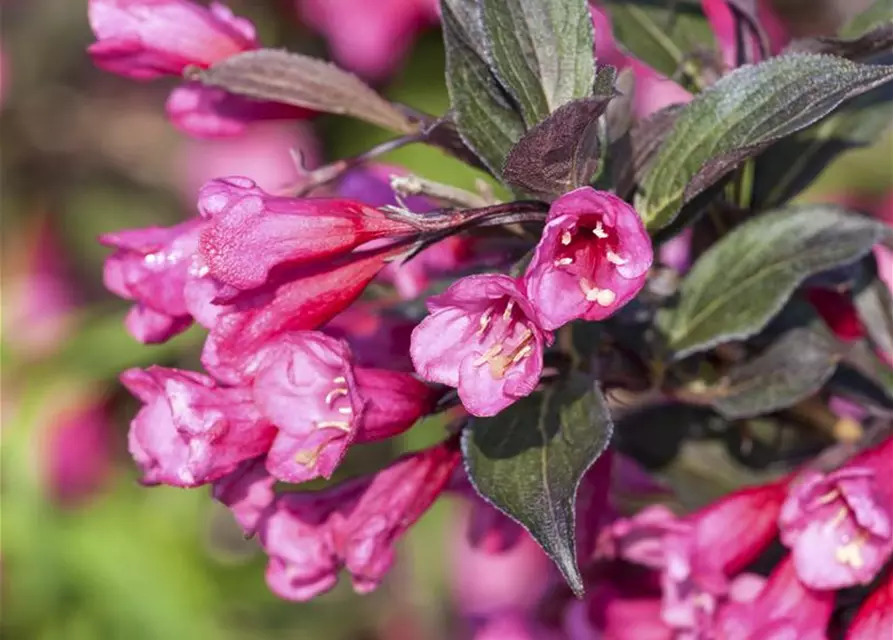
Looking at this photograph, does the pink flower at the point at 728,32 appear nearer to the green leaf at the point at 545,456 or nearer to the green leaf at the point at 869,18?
the green leaf at the point at 869,18

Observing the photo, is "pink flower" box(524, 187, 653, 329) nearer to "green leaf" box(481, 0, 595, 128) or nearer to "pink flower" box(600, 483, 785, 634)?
"green leaf" box(481, 0, 595, 128)

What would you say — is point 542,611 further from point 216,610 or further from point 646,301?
point 216,610

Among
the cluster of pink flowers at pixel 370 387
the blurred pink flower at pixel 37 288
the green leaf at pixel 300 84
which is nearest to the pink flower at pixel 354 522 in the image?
the cluster of pink flowers at pixel 370 387

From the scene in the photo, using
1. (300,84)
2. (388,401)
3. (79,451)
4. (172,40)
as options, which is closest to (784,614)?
(388,401)

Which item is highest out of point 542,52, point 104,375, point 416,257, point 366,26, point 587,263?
point 542,52

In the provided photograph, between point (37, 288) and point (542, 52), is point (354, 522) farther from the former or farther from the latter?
point (37, 288)

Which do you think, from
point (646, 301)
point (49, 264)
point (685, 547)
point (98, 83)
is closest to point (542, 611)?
point (685, 547)
